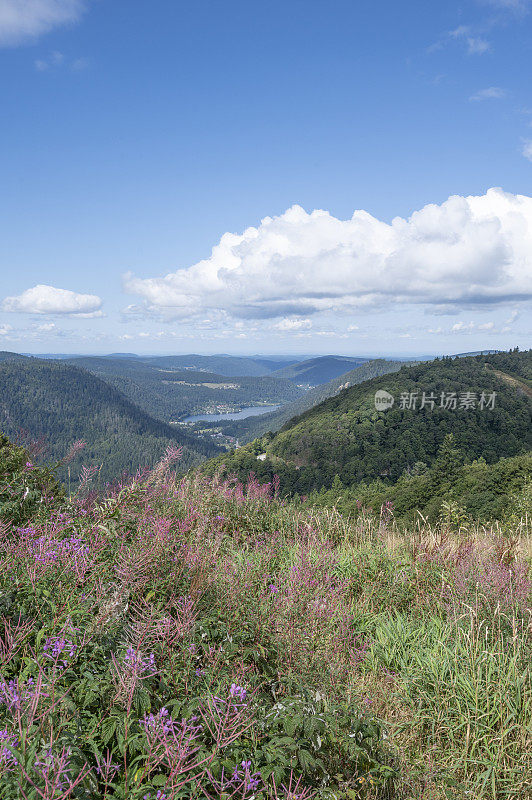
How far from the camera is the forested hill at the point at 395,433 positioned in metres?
75.2

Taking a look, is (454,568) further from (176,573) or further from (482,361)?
(482,361)

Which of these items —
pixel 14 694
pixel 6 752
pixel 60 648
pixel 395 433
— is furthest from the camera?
pixel 395 433

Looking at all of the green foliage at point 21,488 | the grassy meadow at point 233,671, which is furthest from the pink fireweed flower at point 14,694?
the green foliage at point 21,488

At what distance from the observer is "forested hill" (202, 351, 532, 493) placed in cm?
7519

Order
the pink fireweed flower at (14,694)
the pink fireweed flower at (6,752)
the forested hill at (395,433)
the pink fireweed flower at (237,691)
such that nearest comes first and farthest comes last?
1. the pink fireweed flower at (6,752)
2. the pink fireweed flower at (14,694)
3. the pink fireweed flower at (237,691)
4. the forested hill at (395,433)

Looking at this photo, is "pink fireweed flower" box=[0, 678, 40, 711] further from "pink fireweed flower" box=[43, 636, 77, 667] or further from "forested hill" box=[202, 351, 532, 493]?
"forested hill" box=[202, 351, 532, 493]

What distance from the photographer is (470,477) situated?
27.2 metres

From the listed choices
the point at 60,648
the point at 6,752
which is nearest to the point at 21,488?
the point at 60,648

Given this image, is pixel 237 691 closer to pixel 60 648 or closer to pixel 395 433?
pixel 60 648

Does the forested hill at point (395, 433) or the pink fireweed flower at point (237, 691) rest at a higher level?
the pink fireweed flower at point (237, 691)

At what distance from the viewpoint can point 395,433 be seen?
87812mm

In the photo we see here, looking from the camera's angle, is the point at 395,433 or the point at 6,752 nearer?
the point at 6,752

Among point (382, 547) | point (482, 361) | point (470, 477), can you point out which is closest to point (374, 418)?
point (482, 361)

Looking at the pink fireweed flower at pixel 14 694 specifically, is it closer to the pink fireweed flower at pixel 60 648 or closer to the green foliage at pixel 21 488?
the pink fireweed flower at pixel 60 648
